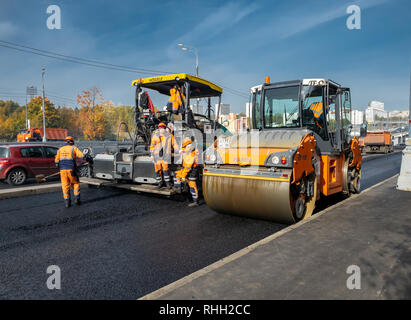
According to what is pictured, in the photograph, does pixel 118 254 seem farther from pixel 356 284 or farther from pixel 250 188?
pixel 356 284

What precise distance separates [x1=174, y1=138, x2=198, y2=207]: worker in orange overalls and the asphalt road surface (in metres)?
0.42

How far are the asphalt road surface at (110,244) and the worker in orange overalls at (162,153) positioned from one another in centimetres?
62

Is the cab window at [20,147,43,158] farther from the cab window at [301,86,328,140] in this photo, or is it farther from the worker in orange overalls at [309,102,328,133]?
the worker in orange overalls at [309,102,328,133]

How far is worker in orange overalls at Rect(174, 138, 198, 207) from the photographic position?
23.1ft

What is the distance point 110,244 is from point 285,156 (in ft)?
9.80

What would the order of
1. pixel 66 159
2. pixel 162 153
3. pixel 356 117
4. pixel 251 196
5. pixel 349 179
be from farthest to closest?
pixel 349 179
pixel 356 117
pixel 162 153
pixel 66 159
pixel 251 196

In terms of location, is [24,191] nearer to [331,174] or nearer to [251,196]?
[251,196]

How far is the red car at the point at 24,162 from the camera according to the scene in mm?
10688

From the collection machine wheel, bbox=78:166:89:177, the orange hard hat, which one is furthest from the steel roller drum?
machine wheel, bbox=78:166:89:177

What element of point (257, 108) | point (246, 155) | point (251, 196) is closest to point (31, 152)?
point (257, 108)

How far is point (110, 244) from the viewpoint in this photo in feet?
15.4

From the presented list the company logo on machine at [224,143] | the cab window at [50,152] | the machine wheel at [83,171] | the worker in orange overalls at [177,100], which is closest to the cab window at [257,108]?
the company logo on machine at [224,143]
